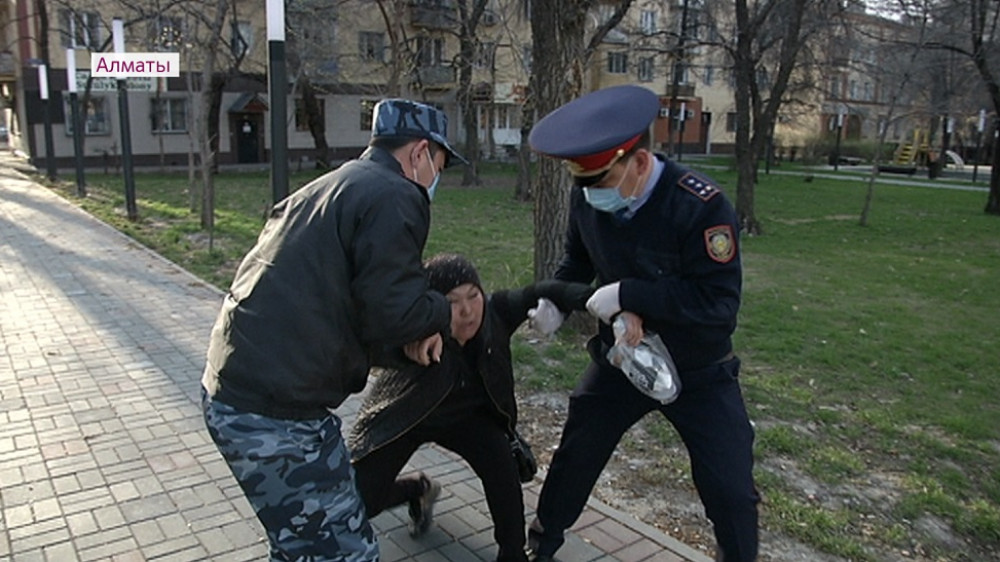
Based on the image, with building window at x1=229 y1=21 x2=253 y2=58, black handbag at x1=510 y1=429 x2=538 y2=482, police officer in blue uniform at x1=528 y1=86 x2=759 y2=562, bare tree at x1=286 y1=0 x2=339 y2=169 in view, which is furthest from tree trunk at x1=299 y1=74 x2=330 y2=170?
police officer in blue uniform at x1=528 y1=86 x2=759 y2=562

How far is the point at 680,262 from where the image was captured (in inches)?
105

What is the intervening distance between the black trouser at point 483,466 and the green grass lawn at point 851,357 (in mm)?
1343

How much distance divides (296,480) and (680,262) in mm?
1390

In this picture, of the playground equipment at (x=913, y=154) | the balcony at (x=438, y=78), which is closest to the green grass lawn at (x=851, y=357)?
the balcony at (x=438, y=78)

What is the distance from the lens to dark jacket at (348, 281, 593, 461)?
3.05 meters

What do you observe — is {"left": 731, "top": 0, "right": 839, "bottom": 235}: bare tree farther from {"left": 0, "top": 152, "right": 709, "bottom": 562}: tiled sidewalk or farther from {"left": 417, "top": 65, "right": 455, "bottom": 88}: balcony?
{"left": 417, "top": 65, "right": 455, "bottom": 88}: balcony

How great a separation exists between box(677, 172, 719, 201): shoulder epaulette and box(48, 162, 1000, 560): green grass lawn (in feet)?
6.14

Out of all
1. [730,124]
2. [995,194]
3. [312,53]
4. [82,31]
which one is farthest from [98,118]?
[730,124]

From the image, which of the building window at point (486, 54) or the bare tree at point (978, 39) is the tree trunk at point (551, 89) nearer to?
the building window at point (486, 54)

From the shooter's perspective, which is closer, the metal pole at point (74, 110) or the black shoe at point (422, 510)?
the black shoe at point (422, 510)

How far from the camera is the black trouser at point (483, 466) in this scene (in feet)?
10.4

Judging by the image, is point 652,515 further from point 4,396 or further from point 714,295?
point 4,396

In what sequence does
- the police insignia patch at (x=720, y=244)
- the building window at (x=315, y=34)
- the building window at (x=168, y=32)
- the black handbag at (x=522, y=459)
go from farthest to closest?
the building window at (x=315, y=34), the building window at (x=168, y=32), the black handbag at (x=522, y=459), the police insignia patch at (x=720, y=244)

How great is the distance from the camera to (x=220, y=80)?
28781 millimetres
